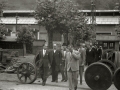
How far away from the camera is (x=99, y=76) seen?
929 centimetres

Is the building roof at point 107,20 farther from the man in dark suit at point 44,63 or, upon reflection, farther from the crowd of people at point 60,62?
the man in dark suit at point 44,63

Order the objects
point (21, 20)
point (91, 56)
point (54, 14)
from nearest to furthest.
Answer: point (91, 56) < point (54, 14) < point (21, 20)

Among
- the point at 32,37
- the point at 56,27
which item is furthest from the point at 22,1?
the point at 56,27

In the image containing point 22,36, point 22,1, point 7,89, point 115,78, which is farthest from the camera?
point 22,1

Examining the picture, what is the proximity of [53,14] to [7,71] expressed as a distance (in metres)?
10.5

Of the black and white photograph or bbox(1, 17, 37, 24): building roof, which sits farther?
bbox(1, 17, 37, 24): building roof

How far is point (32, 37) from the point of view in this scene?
43656 mm

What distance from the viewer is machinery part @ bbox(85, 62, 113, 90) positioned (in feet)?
30.0

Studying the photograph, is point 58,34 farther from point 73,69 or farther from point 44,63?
point 73,69

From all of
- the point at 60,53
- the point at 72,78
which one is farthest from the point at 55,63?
the point at 72,78

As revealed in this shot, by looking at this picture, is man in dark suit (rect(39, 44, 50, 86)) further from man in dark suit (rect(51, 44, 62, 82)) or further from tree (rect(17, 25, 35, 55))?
tree (rect(17, 25, 35, 55))

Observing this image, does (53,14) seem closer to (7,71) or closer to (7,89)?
(7,71)

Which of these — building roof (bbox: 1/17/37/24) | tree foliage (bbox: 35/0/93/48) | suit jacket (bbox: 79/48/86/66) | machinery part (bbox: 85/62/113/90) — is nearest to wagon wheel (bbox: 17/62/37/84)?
suit jacket (bbox: 79/48/86/66)

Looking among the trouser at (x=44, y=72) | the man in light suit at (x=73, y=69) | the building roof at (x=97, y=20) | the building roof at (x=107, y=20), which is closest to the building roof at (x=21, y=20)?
the building roof at (x=97, y=20)
